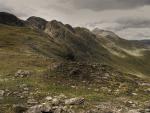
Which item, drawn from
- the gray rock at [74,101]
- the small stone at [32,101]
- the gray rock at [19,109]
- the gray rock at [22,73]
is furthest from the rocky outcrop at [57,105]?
the gray rock at [22,73]

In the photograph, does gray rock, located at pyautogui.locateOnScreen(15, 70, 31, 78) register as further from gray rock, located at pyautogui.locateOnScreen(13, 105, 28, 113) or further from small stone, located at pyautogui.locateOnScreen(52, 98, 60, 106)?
gray rock, located at pyautogui.locateOnScreen(13, 105, 28, 113)

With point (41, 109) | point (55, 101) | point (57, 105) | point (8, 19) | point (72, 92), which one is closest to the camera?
point (41, 109)

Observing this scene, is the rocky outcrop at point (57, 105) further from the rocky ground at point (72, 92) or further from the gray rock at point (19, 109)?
the gray rock at point (19, 109)

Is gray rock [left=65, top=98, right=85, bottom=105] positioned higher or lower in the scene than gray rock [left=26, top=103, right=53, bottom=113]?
higher

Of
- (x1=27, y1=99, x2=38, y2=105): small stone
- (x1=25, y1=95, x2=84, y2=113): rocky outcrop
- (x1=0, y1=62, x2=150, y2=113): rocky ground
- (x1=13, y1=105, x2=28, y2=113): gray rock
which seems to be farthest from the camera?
(x1=27, y1=99, x2=38, y2=105): small stone

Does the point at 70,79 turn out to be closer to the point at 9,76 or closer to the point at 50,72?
the point at 50,72

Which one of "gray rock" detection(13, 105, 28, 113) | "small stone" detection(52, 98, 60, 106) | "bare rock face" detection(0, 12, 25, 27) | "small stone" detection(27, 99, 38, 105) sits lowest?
"gray rock" detection(13, 105, 28, 113)

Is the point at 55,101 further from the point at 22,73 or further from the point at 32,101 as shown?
the point at 22,73

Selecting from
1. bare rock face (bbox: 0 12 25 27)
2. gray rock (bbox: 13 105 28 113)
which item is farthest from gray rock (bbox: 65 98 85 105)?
bare rock face (bbox: 0 12 25 27)

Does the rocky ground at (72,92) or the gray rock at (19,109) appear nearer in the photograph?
the gray rock at (19,109)

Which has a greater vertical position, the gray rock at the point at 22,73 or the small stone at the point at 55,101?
the gray rock at the point at 22,73

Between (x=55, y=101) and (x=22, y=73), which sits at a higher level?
(x=22, y=73)

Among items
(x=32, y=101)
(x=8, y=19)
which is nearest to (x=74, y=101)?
(x=32, y=101)

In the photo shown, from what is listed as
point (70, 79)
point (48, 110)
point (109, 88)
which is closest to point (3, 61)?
point (70, 79)
